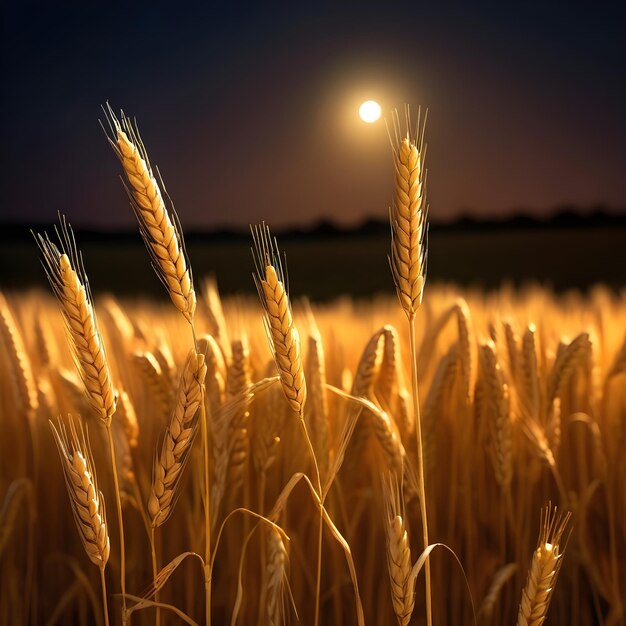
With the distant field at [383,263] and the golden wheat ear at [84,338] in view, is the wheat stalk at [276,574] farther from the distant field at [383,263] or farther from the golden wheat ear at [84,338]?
the distant field at [383,263]

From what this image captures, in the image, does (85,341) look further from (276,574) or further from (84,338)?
(276,574)

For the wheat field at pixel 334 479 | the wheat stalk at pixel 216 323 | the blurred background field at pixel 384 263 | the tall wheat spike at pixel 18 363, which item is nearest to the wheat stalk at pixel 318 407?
the wheat field at pixel 334 479

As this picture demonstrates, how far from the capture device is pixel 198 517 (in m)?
0.89

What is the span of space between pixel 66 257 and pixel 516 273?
8.91 metres

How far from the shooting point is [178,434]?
63 cm

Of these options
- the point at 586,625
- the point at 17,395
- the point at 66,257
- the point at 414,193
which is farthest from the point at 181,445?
the point at 586,625

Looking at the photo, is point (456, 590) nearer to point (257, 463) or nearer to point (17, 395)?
point (257, 463)

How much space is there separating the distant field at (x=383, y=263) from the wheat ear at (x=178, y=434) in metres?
6.79

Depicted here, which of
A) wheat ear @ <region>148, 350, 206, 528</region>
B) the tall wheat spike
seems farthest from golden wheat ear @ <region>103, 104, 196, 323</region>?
the tall wheat spike

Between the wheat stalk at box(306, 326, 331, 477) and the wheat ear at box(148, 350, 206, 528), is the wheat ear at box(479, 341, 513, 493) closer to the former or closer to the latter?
the wheat stalk at box(306, 326, 331, 477)

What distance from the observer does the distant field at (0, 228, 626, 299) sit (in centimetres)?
824

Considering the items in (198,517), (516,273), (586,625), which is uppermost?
(516,273)

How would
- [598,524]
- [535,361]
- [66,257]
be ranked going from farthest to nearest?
[598,524] → [535,361] → [66,257]

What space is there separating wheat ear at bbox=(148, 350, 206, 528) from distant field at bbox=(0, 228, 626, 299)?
22.3ft
